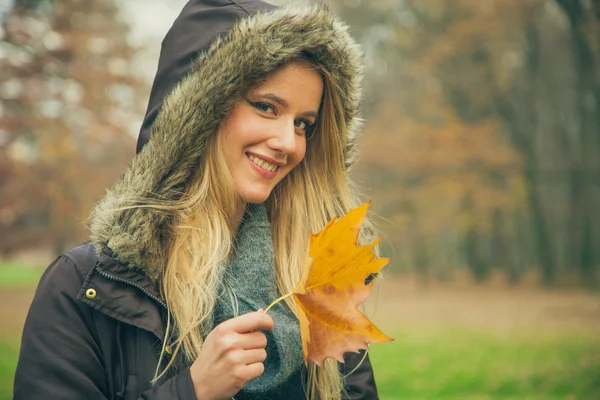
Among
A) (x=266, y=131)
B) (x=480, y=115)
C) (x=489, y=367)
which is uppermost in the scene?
(x=480, y=115)

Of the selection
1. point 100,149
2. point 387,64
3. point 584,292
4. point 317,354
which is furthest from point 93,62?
point 317,354

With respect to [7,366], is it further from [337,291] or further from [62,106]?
[62,106]

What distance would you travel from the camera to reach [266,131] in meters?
2.29

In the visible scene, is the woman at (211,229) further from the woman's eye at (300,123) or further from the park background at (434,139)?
the park background at (434,139)

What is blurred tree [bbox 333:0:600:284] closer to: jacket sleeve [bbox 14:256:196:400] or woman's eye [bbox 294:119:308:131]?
woman's eye [bbox 294:119:308:131]

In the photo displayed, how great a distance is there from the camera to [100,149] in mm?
17922

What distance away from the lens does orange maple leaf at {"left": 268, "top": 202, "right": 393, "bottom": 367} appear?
1760 mm

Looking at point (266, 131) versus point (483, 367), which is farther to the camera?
point (483, 367)

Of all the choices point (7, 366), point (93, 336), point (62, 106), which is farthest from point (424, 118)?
point (93, 336)

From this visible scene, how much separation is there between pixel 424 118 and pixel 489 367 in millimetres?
14073

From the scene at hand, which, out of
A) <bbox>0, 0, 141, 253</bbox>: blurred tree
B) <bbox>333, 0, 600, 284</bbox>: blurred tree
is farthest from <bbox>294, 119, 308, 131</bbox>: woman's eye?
<bbox>333, 0, 600, 284</bbox>: blurred tree

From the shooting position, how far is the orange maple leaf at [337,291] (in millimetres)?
1760

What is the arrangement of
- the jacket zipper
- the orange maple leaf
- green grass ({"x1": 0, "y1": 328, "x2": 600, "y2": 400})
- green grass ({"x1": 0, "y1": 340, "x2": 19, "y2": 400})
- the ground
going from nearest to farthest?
the orange maple leaf < the jacket zipper < green grass ({"x1": 0, "y1": 340, "x2": 19, "y2": 400}) < green grass ({"x1": 0, "y1": 328, "x2": 600, "y2": 400}) < the ground

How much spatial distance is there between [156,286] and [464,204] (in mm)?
20562
